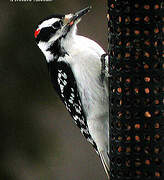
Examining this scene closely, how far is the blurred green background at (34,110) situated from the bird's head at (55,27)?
1.78 meters

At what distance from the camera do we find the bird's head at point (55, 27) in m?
3.67

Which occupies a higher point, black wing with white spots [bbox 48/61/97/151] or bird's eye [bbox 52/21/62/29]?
bird's eye [bbox 52/21/62/29]

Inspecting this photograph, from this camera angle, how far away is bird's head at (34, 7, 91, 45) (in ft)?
12.1

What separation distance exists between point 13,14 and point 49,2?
15.7 inches

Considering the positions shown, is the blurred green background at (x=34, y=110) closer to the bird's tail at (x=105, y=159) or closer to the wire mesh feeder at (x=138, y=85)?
the bird's tail at (x=105, y=159)

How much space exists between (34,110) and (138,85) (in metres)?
3.24

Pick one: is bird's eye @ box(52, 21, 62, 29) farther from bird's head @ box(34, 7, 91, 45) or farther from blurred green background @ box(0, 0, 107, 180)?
blurred green background @ box(0, 0, 107, 180)

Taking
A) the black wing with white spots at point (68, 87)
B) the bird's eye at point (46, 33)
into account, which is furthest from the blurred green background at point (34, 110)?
the bird's eye at point (46, 33)

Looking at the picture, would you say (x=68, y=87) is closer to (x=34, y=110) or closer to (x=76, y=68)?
(x=76, y=68)

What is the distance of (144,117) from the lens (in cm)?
304

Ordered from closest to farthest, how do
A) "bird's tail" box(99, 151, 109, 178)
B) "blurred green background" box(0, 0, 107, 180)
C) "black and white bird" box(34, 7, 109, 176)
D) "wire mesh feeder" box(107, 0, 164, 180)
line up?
"wire mesh feeder" box(107, 0, 164, 180)
"black and white bird" box(34, 7, 109, 176)
"bird's tail" box(99, 151, 109, 178)
"blurred green background" box(0, 0, 107, 180)

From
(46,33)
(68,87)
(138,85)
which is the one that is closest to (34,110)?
(68,87)

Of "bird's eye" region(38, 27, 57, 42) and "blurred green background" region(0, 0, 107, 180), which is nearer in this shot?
"bird's eye" region(38, 27, 57, 42)

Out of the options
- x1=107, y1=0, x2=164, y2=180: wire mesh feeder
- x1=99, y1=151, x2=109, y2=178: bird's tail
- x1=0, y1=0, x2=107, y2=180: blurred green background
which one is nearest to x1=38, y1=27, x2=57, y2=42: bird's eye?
x1=107, y1=0, x2=164, y2=180: wire mesh feeder
